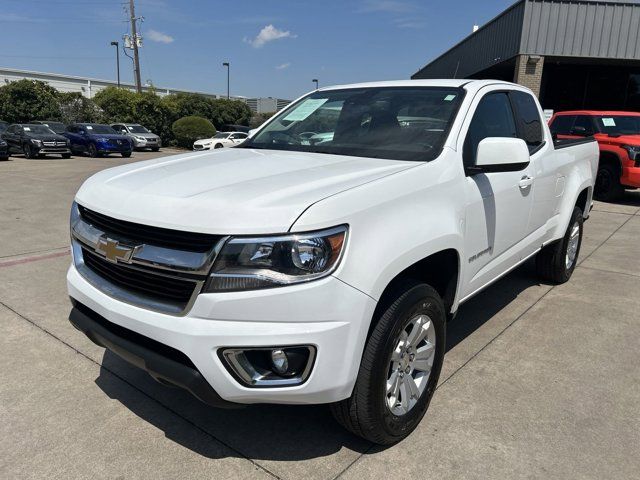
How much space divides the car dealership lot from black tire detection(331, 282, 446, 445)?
0.15m

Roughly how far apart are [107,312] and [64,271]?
11.1 ft

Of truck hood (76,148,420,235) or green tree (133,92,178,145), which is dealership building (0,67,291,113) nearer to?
green tree (133,92,178,145)

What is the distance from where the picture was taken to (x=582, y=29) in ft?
53.2

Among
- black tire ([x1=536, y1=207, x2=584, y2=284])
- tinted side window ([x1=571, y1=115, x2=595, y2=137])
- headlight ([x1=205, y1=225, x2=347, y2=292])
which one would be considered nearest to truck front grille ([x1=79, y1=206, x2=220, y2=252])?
headlight ([x1=205, y1=225, x2=347, y2=292])

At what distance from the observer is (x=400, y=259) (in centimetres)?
229

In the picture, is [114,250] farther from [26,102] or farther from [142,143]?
[26,102]

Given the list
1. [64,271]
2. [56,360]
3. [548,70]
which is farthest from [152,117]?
[56,360]

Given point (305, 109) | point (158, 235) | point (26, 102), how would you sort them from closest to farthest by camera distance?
point (158, 235) < point (305, 109) < point (26, 102)

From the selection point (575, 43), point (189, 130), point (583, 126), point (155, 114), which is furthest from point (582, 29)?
point (155, 114)

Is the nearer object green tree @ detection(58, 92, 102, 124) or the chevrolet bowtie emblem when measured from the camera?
the chevrolet bowtie emblem

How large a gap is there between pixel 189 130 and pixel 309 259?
32340 mm

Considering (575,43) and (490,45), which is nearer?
(575,43)

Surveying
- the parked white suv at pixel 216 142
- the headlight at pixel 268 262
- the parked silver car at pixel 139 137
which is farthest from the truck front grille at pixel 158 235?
the parked silver car at pixel 139 137

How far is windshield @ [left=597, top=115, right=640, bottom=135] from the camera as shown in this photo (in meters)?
10.8
